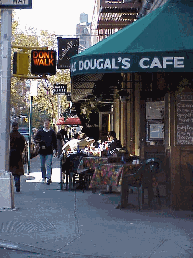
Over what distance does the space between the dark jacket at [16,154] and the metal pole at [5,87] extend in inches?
128

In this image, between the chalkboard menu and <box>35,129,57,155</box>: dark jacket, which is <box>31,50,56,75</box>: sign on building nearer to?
the chalkboard menu

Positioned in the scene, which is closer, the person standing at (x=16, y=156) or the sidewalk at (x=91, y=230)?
the sidewalk at (x=91, y=230)

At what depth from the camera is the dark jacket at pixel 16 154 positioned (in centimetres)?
1493

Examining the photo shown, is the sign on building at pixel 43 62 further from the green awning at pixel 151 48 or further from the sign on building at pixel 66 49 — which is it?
the sign on building at pixel 66 49

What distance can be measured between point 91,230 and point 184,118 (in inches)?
126

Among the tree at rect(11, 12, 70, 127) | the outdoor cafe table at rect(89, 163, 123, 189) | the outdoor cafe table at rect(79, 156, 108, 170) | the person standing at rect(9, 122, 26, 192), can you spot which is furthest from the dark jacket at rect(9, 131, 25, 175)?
the tree at rect(11, 12, 70, 127)

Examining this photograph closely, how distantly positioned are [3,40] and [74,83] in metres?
4.32

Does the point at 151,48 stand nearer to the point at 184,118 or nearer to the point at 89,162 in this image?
the point at 184,118

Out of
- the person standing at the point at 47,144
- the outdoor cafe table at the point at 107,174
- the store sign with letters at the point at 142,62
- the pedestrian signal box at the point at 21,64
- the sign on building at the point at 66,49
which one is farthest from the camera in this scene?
the sign on building at the point at 66,49

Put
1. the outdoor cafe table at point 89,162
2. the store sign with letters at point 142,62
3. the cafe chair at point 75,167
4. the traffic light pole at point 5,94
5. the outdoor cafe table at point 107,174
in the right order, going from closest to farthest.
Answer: the store sign with letters at point 142,62, the traffic light pole at point 5,94, the outdoor cafe table at point 107,174, the outdoor cafe table at point 89,162, the cafe chair at point 75,167

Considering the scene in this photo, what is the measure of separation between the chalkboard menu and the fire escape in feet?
23.5

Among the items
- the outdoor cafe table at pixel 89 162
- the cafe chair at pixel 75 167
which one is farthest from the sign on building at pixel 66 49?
the outdoor cafe table at pixel 89 162

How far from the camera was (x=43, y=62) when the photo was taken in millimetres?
12609

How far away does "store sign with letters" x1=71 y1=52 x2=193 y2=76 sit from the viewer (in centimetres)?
1027
